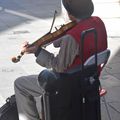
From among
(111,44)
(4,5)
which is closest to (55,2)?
(4,5)

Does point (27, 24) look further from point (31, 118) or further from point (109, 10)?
point (31, 118)

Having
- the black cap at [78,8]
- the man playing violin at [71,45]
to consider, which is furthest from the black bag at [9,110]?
the black cap at [78,8]

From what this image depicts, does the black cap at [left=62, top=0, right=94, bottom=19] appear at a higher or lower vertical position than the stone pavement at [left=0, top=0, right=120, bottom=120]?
higher

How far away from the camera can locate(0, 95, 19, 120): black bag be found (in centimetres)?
409

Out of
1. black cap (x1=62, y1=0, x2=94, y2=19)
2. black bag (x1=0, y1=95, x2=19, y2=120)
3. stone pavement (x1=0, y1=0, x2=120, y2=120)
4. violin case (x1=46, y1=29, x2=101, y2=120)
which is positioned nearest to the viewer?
violin case (x1=46, y1=29, x2=101, y2=120)

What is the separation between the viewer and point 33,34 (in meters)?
9.81

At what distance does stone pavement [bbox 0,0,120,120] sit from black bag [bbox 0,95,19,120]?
1.31m

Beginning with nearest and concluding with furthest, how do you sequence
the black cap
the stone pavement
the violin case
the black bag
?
the violin case < the black cap < the black bag < the stone pavement

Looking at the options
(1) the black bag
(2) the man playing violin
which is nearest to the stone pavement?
(1) the black bag

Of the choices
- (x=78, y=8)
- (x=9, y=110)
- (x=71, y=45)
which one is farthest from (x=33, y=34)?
(x=71, y=45)

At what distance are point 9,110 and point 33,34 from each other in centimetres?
576

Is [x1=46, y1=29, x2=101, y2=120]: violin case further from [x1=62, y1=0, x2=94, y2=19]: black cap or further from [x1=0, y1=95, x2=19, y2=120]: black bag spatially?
[x1=0, y1=95, x2=19, y2=120]: black bag

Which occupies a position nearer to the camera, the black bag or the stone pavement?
the black bag

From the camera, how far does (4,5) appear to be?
14438mm
